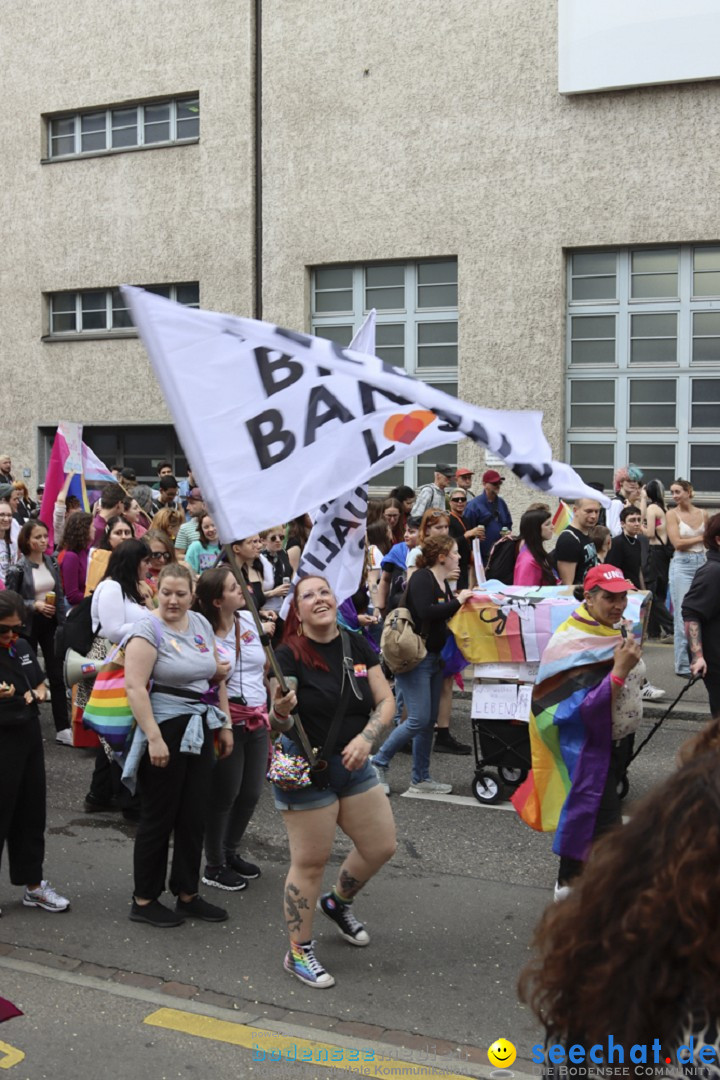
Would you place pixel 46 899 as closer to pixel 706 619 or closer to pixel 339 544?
pixel 339 544

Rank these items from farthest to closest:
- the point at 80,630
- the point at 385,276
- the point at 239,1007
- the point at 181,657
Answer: the point at 385,276, the point at 80,630, the point at 181,657, the point at 239,1007

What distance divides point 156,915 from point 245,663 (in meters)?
1.40

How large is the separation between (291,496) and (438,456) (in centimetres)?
1545

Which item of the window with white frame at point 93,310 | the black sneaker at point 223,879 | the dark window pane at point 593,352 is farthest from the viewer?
the window with white frame at point 93,310

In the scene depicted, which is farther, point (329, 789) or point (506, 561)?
point (506, 561)

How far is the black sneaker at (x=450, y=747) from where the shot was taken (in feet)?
29.9

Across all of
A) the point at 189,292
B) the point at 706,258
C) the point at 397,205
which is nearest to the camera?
the point at 706,258

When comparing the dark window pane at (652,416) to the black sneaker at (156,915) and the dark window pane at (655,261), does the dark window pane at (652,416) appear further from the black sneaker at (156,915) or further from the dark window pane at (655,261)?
the black sneaker at (156,915)

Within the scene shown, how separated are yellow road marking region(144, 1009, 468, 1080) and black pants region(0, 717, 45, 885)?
4.64 ft

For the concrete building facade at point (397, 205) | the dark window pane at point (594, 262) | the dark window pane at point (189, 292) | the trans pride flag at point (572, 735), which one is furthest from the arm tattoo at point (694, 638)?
the dark window pane at point (189, 292)

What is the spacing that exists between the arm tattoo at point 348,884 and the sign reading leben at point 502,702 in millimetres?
2488

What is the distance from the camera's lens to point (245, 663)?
650 cm

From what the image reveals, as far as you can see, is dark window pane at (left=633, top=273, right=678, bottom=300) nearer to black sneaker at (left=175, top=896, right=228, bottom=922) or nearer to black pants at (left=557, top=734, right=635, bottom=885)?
black pants at (left=557, top=734, right=635, bottom=885)

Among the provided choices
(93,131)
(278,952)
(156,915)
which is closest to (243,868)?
(156,915)
